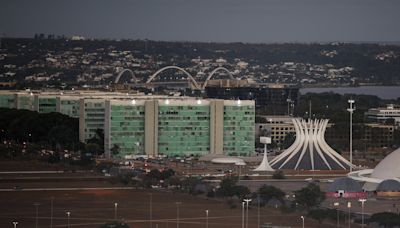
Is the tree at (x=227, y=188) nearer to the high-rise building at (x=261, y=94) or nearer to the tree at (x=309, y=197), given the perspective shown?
the tree at (x=309, y=197)

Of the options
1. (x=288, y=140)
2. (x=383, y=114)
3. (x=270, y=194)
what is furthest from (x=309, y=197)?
(x=383, y=114)

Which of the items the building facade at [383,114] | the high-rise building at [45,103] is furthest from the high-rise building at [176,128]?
the building facade at [383,114]

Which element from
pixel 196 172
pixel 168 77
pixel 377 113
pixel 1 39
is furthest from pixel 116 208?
pixel 1 39

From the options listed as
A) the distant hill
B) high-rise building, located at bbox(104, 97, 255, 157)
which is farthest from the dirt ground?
the distant hill

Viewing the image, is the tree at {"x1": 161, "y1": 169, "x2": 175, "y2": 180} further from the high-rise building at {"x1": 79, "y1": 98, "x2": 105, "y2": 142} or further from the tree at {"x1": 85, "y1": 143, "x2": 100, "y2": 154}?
the high-rise building at {"x1": 79, "y1": 98, "x2": 105, "y2": 142}

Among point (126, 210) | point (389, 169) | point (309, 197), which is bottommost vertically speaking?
point (126, 210)

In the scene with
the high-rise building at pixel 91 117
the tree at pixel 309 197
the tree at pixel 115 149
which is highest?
the high-rise building at pixel 91 117

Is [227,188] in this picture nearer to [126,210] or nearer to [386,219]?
[126,210]
